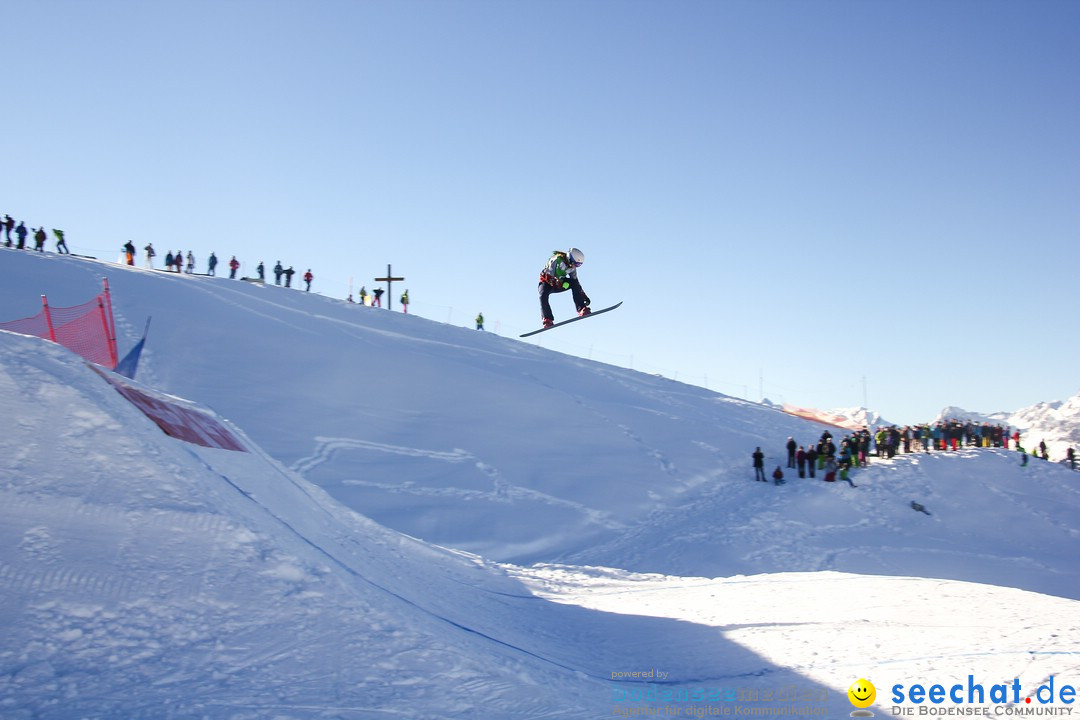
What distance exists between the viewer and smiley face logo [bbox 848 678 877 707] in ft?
15.6

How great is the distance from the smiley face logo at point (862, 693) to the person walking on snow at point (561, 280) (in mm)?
7209

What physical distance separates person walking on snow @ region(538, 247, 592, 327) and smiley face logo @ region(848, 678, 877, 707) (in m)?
7.21

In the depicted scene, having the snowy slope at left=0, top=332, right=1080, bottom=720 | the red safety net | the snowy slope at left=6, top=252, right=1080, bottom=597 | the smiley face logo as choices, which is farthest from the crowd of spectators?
the red safety net

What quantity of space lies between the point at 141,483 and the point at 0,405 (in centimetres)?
119

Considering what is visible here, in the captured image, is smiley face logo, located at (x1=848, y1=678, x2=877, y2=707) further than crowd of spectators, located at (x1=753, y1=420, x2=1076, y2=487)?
No

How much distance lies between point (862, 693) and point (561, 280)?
7806 millimetres

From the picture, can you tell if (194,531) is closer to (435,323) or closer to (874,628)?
(874,628)

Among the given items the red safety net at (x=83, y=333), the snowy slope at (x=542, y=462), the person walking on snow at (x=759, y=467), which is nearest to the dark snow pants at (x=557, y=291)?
the snowy slope at (x=542, y=462)

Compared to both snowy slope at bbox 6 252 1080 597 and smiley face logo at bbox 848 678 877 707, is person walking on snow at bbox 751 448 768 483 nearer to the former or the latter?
snowy slope at bbox 6 252 1080 597

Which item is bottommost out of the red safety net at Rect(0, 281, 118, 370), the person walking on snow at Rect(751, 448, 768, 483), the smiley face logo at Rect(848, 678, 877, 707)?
the smiley face logo at Rect(848, 678, 877, 707)

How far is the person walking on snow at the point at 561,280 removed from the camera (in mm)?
11062

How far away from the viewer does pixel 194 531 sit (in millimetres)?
5207

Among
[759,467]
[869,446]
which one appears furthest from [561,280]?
[869,446]

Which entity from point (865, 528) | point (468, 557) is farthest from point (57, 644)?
point (865, 528)
